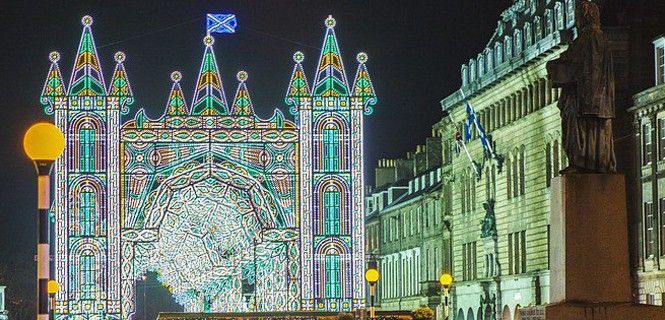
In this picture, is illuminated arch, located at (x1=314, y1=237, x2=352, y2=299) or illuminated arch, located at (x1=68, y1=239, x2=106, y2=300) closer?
illuminated arch, located at (x1=68, y1=239, x2=106, y2=300)

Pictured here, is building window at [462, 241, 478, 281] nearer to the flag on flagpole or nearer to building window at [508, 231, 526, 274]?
the flag on flagpole

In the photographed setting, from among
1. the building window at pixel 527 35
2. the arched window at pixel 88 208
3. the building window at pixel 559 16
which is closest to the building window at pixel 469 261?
the building window at pixel 527 35

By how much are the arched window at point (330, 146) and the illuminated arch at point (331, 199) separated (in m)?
0.59

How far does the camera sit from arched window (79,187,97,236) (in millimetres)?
64375

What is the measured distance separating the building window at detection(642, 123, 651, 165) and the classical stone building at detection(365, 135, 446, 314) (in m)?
34.9

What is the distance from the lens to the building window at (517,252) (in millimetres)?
80700

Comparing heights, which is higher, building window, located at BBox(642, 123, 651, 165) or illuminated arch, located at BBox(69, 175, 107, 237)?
building window, located at BBox(642, 123, 651, 165)

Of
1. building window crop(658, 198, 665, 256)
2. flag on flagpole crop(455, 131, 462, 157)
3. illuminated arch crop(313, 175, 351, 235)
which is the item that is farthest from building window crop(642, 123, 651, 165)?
flag on flagpole crop(455, 131, 462, 157)

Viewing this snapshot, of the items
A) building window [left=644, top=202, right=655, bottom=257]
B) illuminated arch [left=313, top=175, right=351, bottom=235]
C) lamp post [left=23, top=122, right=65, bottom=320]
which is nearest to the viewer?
lamp post [left=23, top=122, right=65, bottom=320]

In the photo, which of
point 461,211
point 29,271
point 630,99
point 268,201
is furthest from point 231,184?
point 29,271

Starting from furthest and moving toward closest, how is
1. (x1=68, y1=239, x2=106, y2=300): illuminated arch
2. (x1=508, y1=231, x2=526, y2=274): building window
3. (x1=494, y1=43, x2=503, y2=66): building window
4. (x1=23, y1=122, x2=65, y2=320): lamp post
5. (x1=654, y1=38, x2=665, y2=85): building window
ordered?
(x1=494, y1=43, x2=503, y2=66): building window, (x1=508, y1=231, x2=526, y2=274): building window, (x1=68, y1=239, x2=106, y2=300): illuminated arch, (x1=654, y1=38, x2=665, y2=85): building window, (x1=23, y1=122, x2=65, y2=320): lamp post

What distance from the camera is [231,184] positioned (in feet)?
219

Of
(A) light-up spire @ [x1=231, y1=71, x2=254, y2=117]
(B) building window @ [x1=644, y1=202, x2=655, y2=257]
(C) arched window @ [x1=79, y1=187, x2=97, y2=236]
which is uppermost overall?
(A) light-up spire @ [x1=231, y1=71, x2=254, y2=117]

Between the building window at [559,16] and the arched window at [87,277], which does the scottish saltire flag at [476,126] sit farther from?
the arched window at [87,277]
